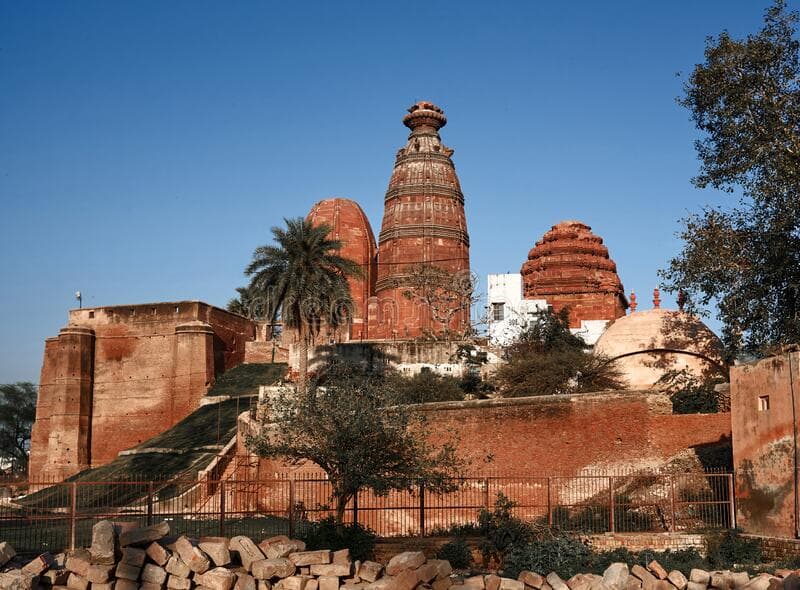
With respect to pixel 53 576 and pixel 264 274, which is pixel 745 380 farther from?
pixel 264 274

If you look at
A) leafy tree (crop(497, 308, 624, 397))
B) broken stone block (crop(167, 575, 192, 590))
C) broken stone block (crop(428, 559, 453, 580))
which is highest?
leafy tree (crop(497, 308, 624, 397))

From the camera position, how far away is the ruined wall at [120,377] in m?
38.3

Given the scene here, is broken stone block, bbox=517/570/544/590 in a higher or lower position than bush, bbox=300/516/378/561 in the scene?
lower

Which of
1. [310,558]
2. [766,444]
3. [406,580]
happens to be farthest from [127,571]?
[766,444]

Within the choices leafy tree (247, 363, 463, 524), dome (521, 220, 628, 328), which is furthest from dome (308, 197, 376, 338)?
leafy tree (247, 363, 463, 524)

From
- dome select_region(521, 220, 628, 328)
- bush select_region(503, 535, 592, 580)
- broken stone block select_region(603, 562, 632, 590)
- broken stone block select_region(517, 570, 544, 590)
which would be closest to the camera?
broken stone block select_region(603, 562, 632, 590)

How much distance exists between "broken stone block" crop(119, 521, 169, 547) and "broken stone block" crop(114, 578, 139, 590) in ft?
1.46

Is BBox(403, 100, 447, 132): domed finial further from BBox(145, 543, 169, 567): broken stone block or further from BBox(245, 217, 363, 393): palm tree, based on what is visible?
BBox(145, 543, 169, 567): broken stone block

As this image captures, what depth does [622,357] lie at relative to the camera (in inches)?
1081

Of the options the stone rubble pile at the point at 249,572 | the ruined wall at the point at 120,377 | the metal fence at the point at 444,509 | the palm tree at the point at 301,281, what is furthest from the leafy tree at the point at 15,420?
the stone rubble pile at the point at 249,572

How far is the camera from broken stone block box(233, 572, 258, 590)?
12.0 m

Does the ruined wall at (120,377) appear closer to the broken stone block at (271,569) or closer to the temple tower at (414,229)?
the temple tower at (414,229)

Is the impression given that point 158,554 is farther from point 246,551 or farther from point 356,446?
point 356,446

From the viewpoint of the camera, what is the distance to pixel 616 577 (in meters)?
12.4
